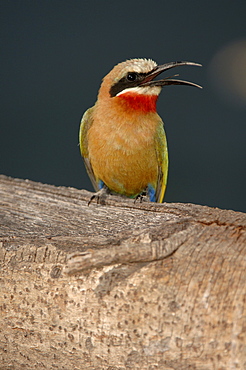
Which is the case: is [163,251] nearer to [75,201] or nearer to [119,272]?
[119,272]

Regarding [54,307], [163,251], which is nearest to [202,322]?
[163,251]

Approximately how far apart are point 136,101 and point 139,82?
0.32ft

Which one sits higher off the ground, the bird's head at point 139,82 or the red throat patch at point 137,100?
the bird's head at point 139,82

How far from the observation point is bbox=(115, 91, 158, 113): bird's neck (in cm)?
230

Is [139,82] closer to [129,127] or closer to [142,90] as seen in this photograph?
[142,90]

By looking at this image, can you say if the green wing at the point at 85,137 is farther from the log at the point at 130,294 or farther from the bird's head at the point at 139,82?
the log at the point at 130,294

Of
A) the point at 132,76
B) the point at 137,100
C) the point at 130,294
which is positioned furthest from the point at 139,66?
the point at 130,294

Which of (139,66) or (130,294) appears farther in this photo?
(139,66)

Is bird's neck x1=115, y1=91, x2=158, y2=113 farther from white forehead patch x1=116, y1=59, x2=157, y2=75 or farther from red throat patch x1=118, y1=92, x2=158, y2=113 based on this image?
white forehead patch x1=116, y1=59, x2=157, y2=75

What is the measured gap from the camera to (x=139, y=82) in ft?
7.52

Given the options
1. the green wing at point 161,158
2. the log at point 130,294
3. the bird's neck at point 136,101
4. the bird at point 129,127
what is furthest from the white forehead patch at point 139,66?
the log at point 130,294

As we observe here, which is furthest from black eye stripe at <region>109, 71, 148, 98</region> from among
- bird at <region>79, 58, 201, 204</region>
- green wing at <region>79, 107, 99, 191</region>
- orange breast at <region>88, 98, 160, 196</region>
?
green wing at <region>79, 107, 99, 191</region>

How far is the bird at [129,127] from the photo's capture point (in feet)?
7.41

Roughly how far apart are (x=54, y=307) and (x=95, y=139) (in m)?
1.23
